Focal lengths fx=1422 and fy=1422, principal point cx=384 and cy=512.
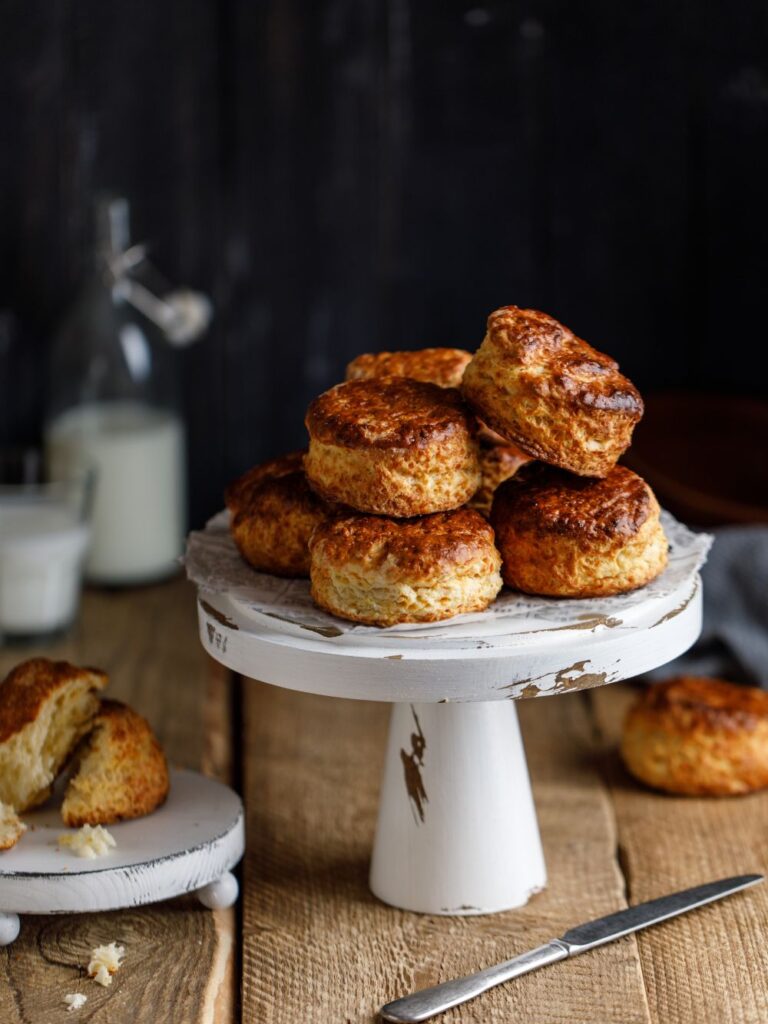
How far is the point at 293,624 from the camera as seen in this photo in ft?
4.57

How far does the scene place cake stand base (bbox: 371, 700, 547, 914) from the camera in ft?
5.19

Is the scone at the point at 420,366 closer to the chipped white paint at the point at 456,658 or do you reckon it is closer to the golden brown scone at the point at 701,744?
the chipped white paint at the point at 456,658

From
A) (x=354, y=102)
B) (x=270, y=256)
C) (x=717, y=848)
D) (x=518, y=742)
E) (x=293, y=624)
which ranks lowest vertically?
(x=717, y=848)

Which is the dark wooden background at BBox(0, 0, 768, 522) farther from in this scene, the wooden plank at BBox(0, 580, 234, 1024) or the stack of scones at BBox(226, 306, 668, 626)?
the stack of scones at BBox(226, 306, 668, 626)

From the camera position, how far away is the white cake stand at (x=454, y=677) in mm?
1347

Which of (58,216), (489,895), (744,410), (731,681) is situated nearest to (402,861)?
(489,895)

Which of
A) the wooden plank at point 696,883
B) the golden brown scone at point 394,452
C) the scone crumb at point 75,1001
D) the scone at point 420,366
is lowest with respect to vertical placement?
the wooden plank at point 696,883

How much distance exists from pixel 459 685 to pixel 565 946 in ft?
1.17

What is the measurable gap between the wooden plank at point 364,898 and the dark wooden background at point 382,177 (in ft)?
2.93

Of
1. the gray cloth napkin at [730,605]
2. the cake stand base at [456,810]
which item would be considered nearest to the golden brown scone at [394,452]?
the cake stand base at [456,810]

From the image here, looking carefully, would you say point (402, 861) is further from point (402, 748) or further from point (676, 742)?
point (676, 742)

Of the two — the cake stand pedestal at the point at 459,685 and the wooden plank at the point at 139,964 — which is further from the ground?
the cake stand pedestal at the point at 459,685

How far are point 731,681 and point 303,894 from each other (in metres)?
0.84

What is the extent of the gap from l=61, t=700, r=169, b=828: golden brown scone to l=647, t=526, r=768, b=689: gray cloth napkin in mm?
928
